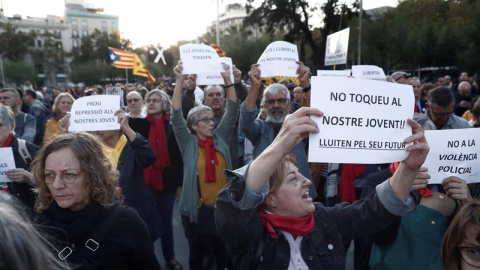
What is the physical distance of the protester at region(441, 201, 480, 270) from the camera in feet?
6.09

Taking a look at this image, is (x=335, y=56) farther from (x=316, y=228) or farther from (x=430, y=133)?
(x=316, y=228)

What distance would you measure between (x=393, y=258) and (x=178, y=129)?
2.34 meters

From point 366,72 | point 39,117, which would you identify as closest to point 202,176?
point 366,72

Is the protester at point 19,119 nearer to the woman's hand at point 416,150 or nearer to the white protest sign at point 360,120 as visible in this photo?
the white protest sign at point 360,120

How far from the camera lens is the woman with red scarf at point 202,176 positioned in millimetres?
3764

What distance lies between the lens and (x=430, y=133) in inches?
88.5

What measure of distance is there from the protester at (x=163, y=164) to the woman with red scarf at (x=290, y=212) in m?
2.84

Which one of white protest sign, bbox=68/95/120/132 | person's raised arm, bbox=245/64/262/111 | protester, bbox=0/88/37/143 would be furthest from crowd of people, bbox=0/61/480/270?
protester, bbox=0/88/37/143

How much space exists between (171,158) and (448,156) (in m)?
3.22

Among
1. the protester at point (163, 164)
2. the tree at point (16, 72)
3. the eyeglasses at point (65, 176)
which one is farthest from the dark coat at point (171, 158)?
the tree at point (16, 72)

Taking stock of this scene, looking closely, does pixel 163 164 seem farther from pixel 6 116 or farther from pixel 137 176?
pixel 6 116

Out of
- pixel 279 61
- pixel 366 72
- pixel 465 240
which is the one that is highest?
pixel 279 61

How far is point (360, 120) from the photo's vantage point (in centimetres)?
178

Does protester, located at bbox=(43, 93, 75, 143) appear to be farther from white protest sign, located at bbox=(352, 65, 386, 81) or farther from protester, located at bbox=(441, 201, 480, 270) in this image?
protester, located at bbox=(441, 201, 480, 270)
